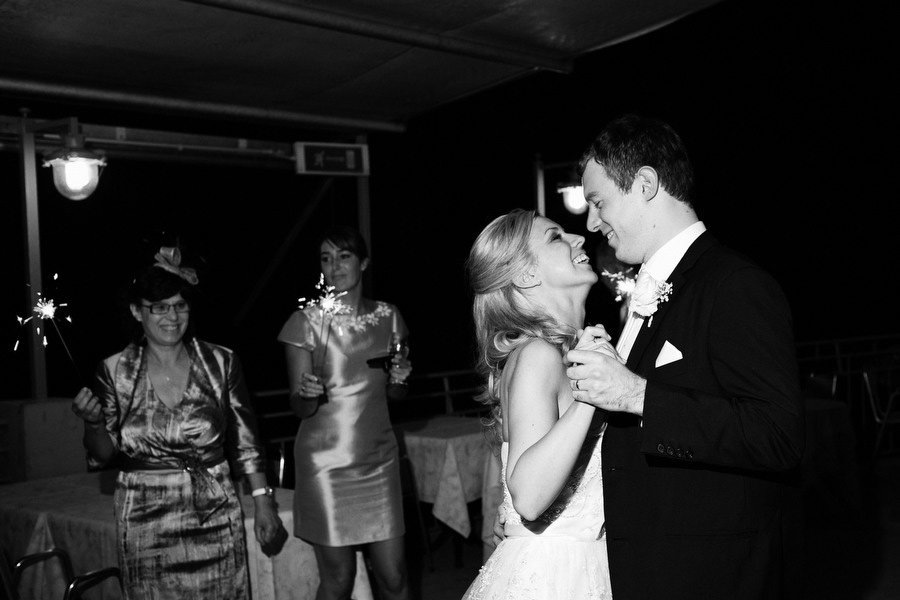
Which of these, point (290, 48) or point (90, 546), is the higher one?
point (290, 48)

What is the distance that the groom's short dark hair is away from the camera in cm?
186

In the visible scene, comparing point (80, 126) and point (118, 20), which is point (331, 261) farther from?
point (80, 126)

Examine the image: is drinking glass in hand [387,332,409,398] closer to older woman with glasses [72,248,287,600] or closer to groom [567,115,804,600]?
older woman with glasses [72,248,287,600]

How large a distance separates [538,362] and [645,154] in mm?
509

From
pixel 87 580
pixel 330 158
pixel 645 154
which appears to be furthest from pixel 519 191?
pixel 645 154

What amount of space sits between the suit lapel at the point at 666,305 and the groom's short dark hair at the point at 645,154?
130 mm

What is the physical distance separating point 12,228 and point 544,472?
33.9 ft

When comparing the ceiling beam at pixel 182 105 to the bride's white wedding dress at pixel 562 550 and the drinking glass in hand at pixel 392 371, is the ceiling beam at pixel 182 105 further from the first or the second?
the bride's white wedding dress at pixel 562 550

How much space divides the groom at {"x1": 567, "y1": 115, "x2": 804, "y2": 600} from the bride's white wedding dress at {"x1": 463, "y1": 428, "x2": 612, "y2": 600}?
34 cm

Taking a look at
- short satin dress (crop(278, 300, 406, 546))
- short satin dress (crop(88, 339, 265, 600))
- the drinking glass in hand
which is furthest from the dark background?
short satin dress (crop(88, 339, 265, 600))

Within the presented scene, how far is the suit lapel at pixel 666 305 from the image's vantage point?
1771mm

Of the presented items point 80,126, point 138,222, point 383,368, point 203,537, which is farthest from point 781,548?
point 138,222

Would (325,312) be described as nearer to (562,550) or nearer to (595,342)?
(562,550)

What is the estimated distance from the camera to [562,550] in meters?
2.14
